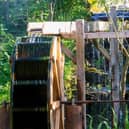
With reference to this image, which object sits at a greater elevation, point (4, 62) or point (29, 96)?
point (4, 62)

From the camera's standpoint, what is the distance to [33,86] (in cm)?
582

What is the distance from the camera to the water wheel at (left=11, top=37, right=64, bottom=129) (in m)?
5.69

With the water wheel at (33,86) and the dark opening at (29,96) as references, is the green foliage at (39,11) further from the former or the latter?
the dark opening at (29,96)

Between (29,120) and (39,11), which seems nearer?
(29,120)

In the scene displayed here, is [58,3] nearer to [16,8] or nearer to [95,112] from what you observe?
[95,112]

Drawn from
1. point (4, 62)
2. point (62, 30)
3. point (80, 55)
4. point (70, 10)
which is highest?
point (70, 10)

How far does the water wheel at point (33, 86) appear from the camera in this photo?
5688 mm

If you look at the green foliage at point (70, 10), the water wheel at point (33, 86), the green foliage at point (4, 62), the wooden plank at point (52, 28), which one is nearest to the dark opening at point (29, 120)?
the water wheel at point (33, 86)

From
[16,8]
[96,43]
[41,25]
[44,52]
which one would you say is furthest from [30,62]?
[16,8]

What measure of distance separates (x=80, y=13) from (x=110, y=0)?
18.0ft

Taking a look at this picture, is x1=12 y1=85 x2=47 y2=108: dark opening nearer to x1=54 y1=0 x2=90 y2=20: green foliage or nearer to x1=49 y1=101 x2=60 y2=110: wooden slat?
x1=49 y1=101 x2=60 y2=110: wooden slat

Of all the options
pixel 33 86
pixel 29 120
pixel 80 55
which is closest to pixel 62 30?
pixel 80 55

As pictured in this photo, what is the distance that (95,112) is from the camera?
14125mm

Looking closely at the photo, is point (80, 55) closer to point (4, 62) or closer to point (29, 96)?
point (29, 96)
